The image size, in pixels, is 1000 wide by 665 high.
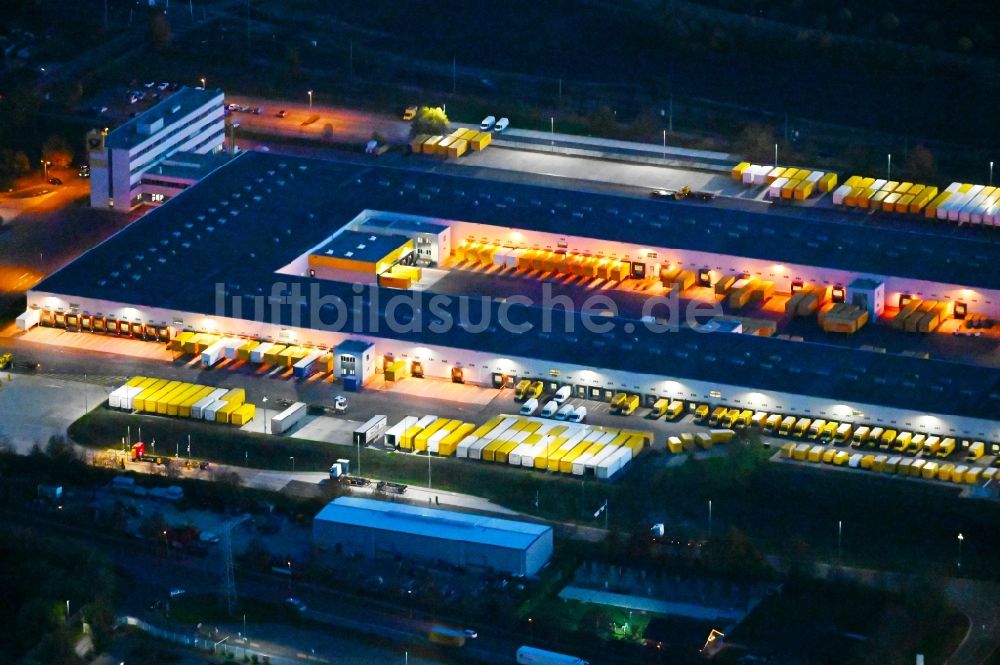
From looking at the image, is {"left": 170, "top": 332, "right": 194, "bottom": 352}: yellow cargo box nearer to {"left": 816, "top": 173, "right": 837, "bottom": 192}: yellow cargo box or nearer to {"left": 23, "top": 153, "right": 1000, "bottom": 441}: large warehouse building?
{"left": 23, "top": 153, "right": 1000, "bottom": 441}: large warehouse building

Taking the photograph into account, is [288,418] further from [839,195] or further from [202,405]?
[839,195]

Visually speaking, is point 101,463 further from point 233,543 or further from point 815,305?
point 815,305

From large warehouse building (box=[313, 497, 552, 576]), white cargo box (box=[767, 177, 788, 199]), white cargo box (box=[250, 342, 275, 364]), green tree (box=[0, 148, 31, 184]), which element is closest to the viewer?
large warehouse building (box=[313, 497, 552, 576])

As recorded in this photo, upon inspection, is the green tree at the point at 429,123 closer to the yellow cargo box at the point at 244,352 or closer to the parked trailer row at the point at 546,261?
the parked trailer row at the point at 546,261

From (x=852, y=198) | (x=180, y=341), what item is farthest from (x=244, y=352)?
(x=852, y=198)

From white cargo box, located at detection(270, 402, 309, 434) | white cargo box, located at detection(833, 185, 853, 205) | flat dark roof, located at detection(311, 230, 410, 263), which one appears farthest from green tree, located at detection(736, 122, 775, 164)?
white cargo box, located at detection(270, 402, 309, 434)

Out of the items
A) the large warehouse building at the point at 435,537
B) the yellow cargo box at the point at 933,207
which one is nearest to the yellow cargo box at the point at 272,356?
the large warehouse building at the point at 435,537
